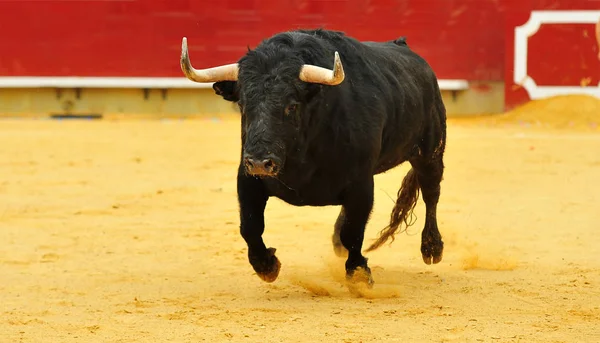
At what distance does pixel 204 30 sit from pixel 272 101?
9.24 metres

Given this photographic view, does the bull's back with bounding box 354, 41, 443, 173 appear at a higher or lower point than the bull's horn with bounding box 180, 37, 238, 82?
lower

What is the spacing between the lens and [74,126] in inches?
464

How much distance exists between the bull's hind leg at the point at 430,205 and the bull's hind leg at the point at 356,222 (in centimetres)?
82

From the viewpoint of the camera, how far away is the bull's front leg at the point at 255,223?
402 cm

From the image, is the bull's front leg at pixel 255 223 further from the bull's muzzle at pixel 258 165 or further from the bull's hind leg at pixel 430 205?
the bull's hind leg at pixel 430 205

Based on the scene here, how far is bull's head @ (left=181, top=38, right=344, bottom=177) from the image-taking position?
360 cm

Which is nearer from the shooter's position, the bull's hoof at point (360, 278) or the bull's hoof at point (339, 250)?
the bull's hoof at point (360, 278)

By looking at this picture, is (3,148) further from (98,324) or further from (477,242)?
(98,324)

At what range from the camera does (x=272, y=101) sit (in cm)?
369

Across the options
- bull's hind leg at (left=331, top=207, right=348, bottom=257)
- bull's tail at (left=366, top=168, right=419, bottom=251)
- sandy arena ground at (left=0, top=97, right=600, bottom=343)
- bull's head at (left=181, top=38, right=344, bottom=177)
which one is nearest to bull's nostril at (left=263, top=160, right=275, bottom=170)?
bull's head at (left=181, top=38, right=344, bottom=177)

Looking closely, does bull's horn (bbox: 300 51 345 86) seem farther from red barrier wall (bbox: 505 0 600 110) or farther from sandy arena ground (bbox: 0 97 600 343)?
red barrier wall (bbox: 505 0 600 110)

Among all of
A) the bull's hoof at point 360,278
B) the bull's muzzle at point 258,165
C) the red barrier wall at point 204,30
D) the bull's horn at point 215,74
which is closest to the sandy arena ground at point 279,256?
the bull's hoof at point 360,278

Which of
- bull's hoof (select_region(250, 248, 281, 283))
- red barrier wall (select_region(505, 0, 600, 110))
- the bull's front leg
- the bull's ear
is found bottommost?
red barrier wall (select_region(505, 0, 600, 110))

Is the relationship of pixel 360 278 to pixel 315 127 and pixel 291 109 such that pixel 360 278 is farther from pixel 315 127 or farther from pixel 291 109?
pixel 291 109
